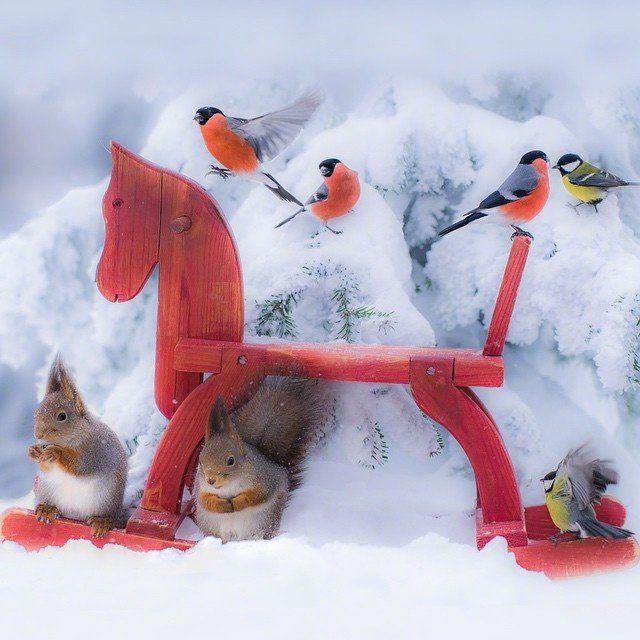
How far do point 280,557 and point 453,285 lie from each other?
0.56 metres

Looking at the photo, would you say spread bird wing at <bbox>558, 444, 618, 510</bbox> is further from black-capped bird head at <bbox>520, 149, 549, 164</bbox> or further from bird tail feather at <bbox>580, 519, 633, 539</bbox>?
black-capped bird head at <bbox>520, 149, 549, 164</bbox>

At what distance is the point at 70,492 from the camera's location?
4.04 feet

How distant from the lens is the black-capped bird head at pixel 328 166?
131cm

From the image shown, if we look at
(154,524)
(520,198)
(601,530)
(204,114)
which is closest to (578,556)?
(601,530)

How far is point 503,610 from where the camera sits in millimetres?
1094

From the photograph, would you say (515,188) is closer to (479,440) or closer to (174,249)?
(479,440)

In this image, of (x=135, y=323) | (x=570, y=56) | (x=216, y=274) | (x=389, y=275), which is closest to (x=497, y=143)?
(x=570, y=56)

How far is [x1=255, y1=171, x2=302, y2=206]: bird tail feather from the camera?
1.32 metres

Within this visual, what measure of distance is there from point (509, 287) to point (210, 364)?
47cm

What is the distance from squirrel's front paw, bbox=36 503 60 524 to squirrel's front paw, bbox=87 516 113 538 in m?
0.06

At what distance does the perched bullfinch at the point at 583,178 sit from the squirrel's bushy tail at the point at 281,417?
1.74ft

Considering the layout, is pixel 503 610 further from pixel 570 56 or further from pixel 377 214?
pixel 570 56

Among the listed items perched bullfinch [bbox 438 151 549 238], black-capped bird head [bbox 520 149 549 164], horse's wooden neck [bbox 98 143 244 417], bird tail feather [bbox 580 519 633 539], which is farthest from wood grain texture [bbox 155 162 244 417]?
bird tail feather [bbox 580 519 633 539]

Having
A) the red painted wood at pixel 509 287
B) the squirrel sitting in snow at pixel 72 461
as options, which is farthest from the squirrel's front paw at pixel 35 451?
the red painted wood at pixel 509 287
